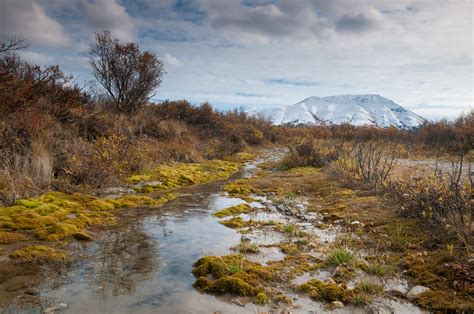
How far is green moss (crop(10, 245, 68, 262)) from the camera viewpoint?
218 inches

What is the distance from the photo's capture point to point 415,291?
15.8 feet

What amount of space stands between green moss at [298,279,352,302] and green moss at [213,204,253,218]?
429 cm

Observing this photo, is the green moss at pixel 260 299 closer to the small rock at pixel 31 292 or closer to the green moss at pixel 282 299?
the green moss at pixel 282 299

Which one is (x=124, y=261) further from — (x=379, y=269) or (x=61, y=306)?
(x=379, y=269)

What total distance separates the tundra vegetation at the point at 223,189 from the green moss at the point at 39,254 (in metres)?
0.03

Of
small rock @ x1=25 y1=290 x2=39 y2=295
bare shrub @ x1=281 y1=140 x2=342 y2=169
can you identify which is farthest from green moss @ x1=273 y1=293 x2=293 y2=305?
bare shrub @ x1=281 y1=140 x2=342 y2=169

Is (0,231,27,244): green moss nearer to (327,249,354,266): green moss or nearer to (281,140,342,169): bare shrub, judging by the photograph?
(327,249,354,266): green moss

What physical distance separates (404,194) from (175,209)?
18.5 feet

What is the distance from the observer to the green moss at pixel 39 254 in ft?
18.2

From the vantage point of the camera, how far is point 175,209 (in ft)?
31.2

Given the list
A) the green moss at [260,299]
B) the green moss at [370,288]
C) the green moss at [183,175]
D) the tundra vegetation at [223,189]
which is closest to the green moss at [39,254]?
the tundra vegetation at [223,189]

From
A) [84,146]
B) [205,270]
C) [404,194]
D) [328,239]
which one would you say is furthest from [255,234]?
[84,146]

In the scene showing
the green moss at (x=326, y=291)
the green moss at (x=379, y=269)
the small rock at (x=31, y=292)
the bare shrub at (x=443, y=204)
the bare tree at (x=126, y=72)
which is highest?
the bare tree at (x=126, y=72)

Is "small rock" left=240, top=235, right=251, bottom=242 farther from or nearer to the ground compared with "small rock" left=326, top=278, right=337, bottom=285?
nearer to the ground
